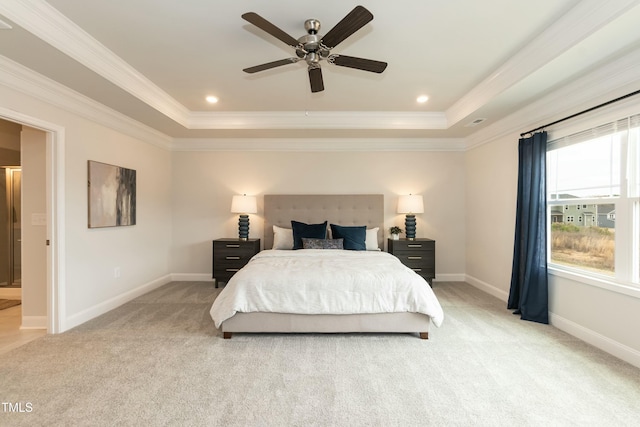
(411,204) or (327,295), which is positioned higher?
(411,204)

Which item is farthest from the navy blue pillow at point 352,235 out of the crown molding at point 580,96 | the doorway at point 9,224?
the doorway at point 9,224

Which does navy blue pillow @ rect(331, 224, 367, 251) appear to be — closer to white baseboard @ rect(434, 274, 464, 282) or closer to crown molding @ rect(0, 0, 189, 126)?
white baseboard @ rect(434, 274, 464, 282)

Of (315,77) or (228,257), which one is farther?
(228,257)

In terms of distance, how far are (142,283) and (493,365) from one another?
454 centimetres

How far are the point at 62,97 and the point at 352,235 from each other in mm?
3819

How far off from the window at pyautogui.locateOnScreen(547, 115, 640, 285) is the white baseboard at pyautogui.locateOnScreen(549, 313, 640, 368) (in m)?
0.53

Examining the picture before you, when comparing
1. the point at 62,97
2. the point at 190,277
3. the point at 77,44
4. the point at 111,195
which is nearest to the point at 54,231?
the point at 111,195

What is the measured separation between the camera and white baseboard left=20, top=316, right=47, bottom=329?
3.28 meters

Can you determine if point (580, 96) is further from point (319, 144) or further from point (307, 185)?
point (307, 185)

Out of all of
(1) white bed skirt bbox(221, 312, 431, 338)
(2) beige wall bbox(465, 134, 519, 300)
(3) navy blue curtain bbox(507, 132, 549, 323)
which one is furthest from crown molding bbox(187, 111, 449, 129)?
(1) white bed skirt bbox(221, 312, 431, 338)

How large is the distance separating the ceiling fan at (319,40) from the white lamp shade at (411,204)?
2.87 metres

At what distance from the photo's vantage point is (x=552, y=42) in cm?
244

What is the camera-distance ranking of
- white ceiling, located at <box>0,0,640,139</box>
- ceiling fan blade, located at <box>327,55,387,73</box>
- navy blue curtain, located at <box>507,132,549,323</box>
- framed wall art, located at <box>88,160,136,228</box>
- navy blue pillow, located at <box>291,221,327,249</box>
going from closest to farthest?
white ceiling, located at <box>0,0,640,139</box>
ceiling fan blade, located at <box>327,55,387,73</box>
navy blue curtain, located at <box>507,132,549,323</box>
framed wall art, located at <box>88,160,136,228</box>
navy blue pillow, located at <box>291,221,327,249</box>

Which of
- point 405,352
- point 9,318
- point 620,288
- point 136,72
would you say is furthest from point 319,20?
point 9,318
